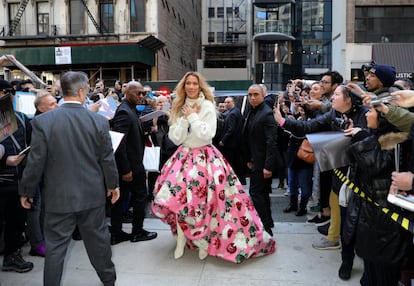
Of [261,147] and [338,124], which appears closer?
[338,124]

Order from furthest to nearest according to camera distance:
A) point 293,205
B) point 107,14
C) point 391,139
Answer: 1. point 107,14
2. point 293,205
3. point 391,139

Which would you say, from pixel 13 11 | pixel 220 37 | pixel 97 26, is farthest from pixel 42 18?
pixel 220 37

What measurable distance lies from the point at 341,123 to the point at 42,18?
25.4 metres

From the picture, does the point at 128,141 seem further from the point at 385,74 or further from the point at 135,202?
the point at 385,74

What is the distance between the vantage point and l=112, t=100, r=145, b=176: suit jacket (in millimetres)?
4664

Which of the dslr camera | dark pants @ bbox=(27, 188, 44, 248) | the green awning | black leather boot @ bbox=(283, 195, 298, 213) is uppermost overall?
the green awning

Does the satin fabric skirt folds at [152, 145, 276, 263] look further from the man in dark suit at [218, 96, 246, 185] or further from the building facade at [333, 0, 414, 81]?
the building facade at [333, 0, 414, 81]

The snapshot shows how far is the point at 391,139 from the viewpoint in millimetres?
2955

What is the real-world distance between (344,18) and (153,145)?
20.5 metres

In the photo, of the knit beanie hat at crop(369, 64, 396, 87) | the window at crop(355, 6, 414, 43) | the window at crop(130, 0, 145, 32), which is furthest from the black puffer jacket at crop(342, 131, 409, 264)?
the window at crop(130, 0, 145, 32)

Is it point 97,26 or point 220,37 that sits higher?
point 220,37

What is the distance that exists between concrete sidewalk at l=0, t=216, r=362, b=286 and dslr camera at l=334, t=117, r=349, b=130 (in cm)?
146

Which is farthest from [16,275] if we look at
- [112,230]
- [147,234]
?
[147,234]

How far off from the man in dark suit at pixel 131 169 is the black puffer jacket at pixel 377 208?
2.62m
